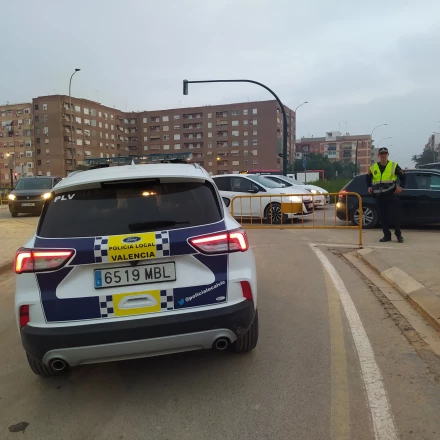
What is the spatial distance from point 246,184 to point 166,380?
1041cm

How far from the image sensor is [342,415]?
8.87 ft

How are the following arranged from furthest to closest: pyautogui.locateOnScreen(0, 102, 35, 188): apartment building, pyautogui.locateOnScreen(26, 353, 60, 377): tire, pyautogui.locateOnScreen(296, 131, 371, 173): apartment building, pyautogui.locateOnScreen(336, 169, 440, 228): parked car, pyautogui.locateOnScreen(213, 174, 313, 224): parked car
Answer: pyautogui.locateOnScreen(296, 131, 371, 173): apartment building → pyautogui.locateOnScreen(0, 102, 35, 188): apartment building → pyautogui.locateOnScreen(213, 174, 313, 224): parked car → pyautogui.locateOnScreen(336, 169, 440, 228): parked car → pyautogui.locateOnScreen(26, 353, 60, 377): tire

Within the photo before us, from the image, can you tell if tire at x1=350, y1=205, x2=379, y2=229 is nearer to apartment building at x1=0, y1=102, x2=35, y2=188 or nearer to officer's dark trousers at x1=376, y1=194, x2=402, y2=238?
officer's dark trousers at x1=376, y1=194, x2=402, y2=238

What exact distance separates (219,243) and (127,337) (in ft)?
2.88

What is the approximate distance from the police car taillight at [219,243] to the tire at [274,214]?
369 inches

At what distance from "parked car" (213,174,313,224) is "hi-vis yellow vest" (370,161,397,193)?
3112 millimetres

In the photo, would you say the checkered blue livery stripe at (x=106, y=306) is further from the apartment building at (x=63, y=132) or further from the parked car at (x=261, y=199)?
the apartment building at (x=63, y=132)

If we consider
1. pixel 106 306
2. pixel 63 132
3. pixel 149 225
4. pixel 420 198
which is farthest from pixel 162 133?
pixel 106 306

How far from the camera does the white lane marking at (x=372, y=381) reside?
2.55 metres

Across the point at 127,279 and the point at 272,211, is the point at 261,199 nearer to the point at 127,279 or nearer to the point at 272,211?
the point at 272,211

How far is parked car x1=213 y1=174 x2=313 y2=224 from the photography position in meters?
12.1

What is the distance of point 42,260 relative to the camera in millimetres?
2793

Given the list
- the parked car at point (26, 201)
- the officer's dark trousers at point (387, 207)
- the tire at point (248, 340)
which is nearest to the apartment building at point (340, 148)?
the parked car at point (26, 201)

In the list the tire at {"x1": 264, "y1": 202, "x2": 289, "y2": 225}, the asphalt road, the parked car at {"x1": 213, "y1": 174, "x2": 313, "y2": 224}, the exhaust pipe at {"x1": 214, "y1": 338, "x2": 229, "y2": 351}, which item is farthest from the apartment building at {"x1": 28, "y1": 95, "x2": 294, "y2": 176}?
the exhaust pipe at {"x1": 214, "y1": 338, "x2": 229, "y2": 351}
